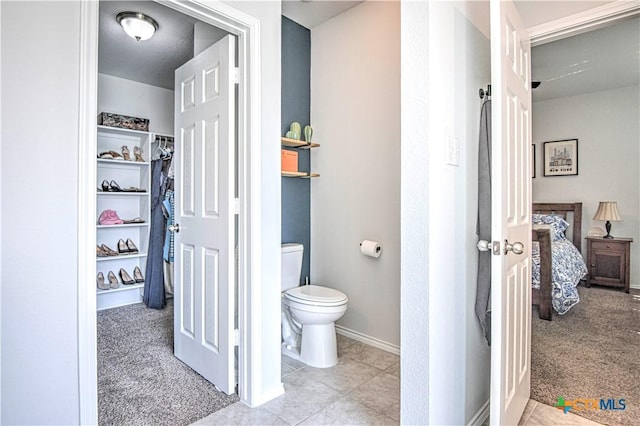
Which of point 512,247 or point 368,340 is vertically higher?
point 512,247

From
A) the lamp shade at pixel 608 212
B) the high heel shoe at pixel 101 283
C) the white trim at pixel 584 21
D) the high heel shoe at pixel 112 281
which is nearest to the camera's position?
the white trim at pixel 584 21

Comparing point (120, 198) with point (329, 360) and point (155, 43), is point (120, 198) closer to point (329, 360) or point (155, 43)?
point (155, 43)

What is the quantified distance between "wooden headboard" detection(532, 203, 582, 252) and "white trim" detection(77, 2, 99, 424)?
5.80m

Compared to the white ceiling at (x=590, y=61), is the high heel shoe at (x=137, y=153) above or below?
below

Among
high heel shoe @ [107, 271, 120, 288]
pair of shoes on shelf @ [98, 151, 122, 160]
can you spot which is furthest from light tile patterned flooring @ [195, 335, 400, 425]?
pair of shoes on shelf @ [98, 151, 122, 160]

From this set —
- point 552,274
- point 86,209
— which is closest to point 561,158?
point 552,274

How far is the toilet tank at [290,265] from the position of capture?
105 inches

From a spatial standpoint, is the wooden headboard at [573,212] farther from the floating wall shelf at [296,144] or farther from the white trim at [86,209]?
the white trim at [86,209]

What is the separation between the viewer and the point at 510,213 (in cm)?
149

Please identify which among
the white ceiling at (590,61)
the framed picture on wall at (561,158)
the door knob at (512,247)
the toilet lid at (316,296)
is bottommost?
the toilet lid at (316,296)

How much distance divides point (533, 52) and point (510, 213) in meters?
2.81

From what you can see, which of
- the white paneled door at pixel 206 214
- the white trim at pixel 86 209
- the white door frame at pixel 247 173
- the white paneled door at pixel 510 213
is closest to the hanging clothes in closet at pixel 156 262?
the white paneled door at pixel 206 214

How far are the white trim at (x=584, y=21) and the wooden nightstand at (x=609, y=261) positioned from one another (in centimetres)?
390

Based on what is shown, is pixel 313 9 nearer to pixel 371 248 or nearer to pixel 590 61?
pixel 371 248
